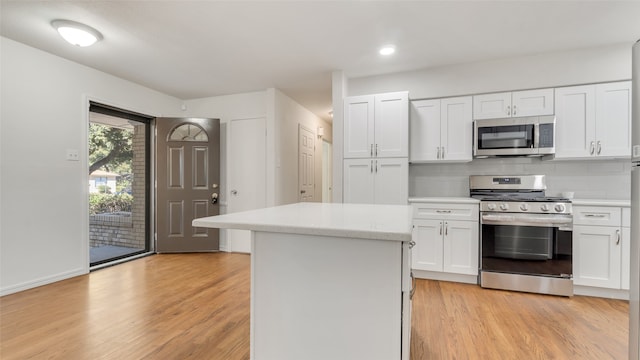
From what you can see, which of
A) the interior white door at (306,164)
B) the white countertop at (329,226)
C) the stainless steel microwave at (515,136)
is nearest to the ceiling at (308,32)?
the stainless steel microwave at (515,136)

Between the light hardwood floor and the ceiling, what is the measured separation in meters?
2.40

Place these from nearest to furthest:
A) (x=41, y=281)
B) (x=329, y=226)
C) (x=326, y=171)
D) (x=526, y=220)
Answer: (x=329, y=226) < (x=526, y=220) < (x=41, y=281) < (x=326, y=171)

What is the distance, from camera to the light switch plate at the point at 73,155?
316 cm

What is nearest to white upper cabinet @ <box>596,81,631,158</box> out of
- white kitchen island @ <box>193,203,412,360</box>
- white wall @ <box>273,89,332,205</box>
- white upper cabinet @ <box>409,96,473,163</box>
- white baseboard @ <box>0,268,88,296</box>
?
white upper cabinet @ <box>409,96,473,163</box>

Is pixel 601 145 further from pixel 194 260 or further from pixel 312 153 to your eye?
pixel 194 260

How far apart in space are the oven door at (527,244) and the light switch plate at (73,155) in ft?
14.5

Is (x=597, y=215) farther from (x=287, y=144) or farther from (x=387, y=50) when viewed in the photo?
(x=287, y=144)

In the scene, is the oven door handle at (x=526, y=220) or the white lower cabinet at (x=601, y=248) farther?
the oven door handle at (x=526, y=220)

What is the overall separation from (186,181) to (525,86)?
4.48 m

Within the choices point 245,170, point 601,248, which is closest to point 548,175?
point 601,248

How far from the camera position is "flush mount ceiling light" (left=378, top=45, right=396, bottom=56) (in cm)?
289

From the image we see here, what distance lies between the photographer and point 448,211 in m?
3.08

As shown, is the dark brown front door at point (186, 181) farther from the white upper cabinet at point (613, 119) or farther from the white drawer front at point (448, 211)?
the white upper cabinet at point (613, 119)

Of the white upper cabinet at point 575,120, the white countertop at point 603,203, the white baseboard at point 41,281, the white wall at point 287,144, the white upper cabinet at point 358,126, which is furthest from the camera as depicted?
the white wall at point 287,144
